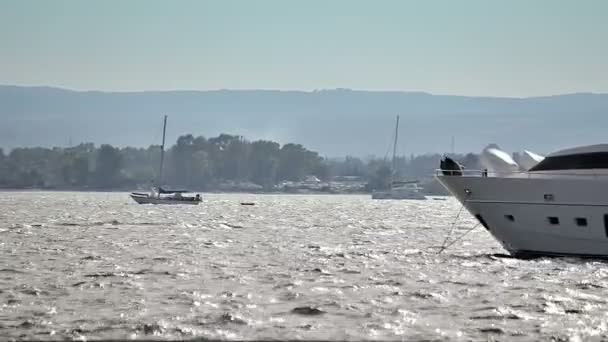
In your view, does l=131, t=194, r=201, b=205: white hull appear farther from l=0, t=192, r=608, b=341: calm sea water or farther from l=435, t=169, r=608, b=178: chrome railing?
l=435, t=169, r=608, b=178: chrome railing

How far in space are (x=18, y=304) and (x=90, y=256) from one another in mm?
20177

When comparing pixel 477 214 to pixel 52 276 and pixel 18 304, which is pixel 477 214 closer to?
pixel 52 276

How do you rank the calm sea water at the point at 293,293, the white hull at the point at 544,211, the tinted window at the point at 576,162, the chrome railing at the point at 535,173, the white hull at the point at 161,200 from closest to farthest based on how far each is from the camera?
1. the calm sea water at the point at 293,293
2. the white hull at the point at 544,211
3. the chrome railing at the point at 535,173
4. the tinted window at the point at 576,162
5. the white hull at the point at 161,200

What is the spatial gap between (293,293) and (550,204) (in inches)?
692

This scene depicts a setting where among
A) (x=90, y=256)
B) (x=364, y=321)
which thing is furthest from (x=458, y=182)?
(x=364, y=321)

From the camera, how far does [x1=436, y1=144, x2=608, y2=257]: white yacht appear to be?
45.9 meters

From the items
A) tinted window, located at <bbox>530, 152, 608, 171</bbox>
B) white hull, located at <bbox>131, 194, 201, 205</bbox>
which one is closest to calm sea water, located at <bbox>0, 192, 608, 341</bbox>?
tinted window, located at <bbox>530, 152, 608, 171</bbox>

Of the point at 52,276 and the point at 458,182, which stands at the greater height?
the point at 458,182

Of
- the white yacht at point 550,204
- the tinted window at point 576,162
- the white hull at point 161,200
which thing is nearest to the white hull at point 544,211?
the white yacht at point 550,204

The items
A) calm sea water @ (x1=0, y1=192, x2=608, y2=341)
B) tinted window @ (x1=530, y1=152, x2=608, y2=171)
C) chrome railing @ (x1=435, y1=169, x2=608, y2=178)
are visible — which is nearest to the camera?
calm sea water @ (x1=0, y1=192, x2=608, y2=341)

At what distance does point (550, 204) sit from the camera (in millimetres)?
46625

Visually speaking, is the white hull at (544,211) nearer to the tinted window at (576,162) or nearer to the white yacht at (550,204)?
the white yacht at (550,204)

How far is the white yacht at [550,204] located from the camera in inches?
1809

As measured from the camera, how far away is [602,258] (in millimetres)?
46344
